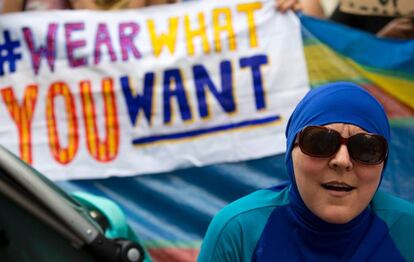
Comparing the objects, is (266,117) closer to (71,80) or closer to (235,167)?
(235,167)

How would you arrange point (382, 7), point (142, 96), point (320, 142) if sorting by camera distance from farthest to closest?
1. point (142, 96)
2. point (382, 7)
3. point (320, 142)

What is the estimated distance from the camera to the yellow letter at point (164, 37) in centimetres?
447

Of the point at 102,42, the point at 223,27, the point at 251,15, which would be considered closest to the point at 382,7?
the point at 251,15

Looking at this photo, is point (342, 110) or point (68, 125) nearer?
point (342, 110)

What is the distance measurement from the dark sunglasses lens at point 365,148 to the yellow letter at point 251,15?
7.60ft

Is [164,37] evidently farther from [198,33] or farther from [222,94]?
[222,94]

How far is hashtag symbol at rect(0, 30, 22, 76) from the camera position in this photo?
14.6 ft

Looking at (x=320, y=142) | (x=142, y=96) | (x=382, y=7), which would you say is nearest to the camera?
(x=320, y=142)

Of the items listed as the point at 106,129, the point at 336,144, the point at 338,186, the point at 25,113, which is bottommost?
the point at 106,129

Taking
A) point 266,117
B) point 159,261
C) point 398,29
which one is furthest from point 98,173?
point 398,29

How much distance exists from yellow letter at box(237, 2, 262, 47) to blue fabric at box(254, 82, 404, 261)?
2173 millimetres

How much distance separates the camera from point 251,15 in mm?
4512

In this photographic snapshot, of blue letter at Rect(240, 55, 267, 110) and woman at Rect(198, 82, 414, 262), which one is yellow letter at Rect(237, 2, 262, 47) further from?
woman at Rect(198, 82, 414, 262)

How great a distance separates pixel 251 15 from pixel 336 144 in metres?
2.41
